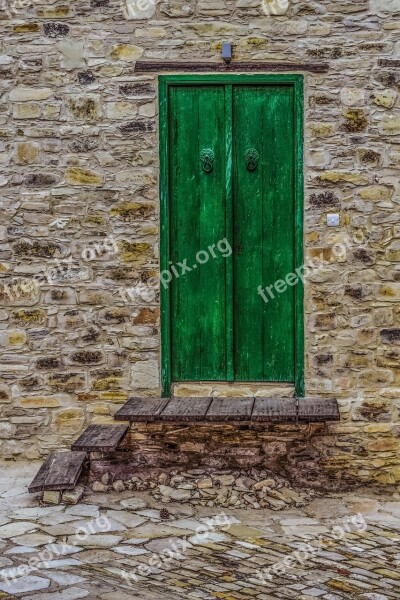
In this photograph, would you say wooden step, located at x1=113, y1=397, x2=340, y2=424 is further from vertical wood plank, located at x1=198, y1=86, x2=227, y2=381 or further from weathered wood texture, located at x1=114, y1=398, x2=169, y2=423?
vertical wood plank, located at x1=198, y1=86, x2=227, y2=381

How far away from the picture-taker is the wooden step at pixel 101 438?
5.25 metres

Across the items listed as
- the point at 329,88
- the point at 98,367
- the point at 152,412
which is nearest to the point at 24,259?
the point at 98,367

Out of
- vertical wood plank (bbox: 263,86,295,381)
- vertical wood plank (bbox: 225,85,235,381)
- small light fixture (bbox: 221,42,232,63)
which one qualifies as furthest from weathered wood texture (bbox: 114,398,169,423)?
small light fixture (bbox: 221,42,232,63)

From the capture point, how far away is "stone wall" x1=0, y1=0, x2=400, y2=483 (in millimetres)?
5703

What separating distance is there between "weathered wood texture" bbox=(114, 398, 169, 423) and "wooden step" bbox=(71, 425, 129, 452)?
15cm

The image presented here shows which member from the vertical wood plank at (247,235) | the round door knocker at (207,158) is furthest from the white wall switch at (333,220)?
the round door knocker at (207,158)

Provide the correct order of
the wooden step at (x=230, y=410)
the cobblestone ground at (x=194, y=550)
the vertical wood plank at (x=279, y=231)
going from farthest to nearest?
1. the vertical wood plank at (x=279, y=231)
2. the wooden step at (x=230, y=410)
3. the cobblestone ground at (x=194, y=550)

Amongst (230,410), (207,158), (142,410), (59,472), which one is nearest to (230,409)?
(230,410)

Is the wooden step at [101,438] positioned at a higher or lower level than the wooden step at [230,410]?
lower

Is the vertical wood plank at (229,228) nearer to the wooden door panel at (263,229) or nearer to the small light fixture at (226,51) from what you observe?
the wooden door panel at (263,229)

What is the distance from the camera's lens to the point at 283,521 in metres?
→ 5.13

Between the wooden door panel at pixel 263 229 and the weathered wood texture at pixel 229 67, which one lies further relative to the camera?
the wooden door panel at pixel 263 229

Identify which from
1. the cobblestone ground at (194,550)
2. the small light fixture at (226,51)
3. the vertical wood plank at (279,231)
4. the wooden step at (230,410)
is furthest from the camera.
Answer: the vertical wood plank at (279,231)

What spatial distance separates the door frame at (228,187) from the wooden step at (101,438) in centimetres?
43
